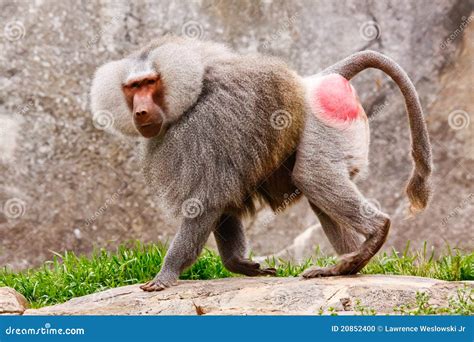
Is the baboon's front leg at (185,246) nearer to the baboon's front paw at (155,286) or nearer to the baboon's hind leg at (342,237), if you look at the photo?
the baboon's front paw at (155,286)

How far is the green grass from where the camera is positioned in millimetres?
5309

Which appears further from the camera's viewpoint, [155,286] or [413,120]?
[413,120]

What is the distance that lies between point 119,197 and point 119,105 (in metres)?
2.23

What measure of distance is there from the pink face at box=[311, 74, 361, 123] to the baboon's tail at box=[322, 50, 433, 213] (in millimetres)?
245

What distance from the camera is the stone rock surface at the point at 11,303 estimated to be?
181 inches

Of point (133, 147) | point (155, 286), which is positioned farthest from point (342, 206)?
point (133, 147)

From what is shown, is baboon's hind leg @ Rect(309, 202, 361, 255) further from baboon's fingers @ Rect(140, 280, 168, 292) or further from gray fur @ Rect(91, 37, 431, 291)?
baboon's fingers @ Rect(140, 280, 168, 292)

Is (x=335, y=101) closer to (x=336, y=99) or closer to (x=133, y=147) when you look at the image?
(x=336, y=99)

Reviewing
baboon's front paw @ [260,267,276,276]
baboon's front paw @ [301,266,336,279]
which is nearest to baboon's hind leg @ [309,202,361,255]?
baboon's front paw @ [301,266,336,279]

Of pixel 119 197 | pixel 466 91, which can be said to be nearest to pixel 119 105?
pixel 119 197

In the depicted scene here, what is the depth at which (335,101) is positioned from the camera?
4875 millimetres

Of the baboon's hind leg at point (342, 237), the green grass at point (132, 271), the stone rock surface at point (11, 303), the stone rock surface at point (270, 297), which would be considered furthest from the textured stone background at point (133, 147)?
the stone rock surface at point (270, 297)

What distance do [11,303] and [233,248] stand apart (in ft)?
4.85

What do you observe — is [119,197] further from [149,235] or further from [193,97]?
[193,97]
